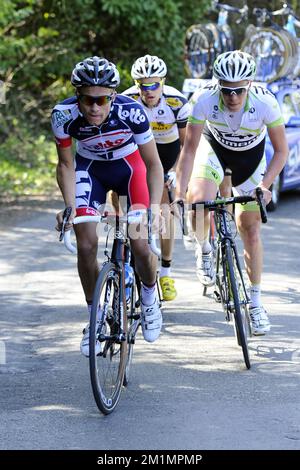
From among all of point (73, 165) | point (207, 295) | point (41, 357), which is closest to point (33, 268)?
point (207, 295)

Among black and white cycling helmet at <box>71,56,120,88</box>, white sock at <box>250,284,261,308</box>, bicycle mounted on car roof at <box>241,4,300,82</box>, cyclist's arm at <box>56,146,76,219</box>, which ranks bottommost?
bicycle mounted on car roof at <box>241,4,300,82</box>

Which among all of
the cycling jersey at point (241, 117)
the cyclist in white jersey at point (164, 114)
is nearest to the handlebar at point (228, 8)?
the cyclist in white jersey at point (164, 114)

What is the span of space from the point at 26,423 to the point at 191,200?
2494mm

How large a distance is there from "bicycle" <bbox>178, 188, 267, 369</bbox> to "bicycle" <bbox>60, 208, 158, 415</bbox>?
0.73m

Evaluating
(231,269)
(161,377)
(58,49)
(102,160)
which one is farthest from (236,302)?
(58,49)

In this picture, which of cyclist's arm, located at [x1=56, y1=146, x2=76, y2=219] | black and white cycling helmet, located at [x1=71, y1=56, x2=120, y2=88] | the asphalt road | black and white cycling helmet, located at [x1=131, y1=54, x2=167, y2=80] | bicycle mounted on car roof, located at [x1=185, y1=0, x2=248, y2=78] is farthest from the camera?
bicycle mounted on car roof, located at [x1=185, y1=0, x2=248, y2=78]

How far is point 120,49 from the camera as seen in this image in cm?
2216

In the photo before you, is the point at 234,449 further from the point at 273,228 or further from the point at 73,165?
the point at 273,228

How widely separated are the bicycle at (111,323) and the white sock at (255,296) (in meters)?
1.32

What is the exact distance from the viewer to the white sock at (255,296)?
8.05 metres

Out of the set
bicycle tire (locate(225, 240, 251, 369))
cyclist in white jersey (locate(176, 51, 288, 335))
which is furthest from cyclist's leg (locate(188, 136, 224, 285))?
bicycle tire (locate(225, 240, 251, 369))

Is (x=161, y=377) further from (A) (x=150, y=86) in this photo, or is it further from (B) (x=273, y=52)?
(B) (x=273, y=52)

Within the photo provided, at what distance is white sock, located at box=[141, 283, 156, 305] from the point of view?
722 cm

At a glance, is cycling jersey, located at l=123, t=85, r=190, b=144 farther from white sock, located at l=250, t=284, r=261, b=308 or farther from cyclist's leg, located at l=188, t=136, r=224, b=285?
white sock, located at l=250, t=284, r=261, b=308
